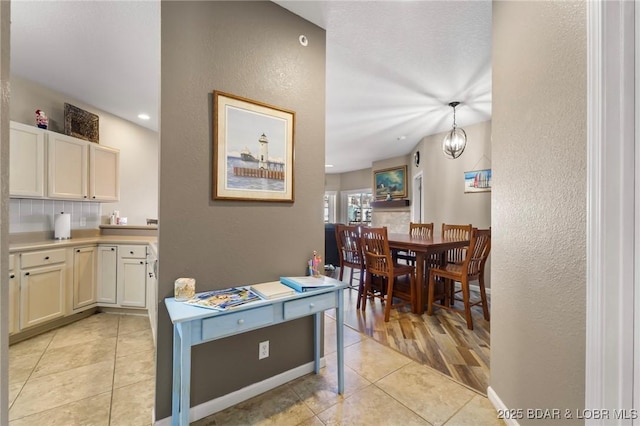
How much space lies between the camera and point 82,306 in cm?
288

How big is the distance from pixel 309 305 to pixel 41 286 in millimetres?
2803

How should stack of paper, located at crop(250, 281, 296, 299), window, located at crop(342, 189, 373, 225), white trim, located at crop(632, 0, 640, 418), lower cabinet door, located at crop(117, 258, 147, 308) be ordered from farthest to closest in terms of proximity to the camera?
1. window, located at crop(342, 189, 373, 225)
2. lower cabinet door, located at crop(117, 258, 147, 308)
3. stack of paper, located at crop(250, 281, 296, 299)
4. white trim, located at crop(632, 0, 640, 418)

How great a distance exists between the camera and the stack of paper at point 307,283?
1.59m

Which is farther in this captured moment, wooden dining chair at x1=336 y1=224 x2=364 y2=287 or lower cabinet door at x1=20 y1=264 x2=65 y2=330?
wooden dining chair at x1=336 y1=224 x2=364 y2=287

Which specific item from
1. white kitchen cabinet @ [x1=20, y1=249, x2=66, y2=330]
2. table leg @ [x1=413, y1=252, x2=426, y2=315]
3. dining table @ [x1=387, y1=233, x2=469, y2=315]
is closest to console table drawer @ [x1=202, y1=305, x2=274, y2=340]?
dining table @ [x1=387, y1=233, x2=469, y2=315]

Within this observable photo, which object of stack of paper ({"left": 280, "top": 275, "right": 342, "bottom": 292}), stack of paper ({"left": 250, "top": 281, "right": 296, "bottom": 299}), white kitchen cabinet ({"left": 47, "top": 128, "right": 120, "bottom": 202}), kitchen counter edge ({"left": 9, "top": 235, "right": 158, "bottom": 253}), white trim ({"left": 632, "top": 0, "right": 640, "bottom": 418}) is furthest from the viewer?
white kitchen cabinet ({"left": 47, "top": 128, "right": 120, "bottom": 202})

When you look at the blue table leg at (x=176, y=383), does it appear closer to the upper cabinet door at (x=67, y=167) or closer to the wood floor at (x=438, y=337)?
the wood floor at (x=438, y=337)

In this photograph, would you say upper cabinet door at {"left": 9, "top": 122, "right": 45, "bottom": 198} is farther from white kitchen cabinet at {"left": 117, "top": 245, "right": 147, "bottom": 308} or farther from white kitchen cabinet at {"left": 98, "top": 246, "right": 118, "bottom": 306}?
white kitchen cabinet at {"left": 117, "top": 245, "right": 147, "bottom": 308}

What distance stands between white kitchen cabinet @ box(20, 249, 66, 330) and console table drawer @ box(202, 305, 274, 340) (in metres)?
2.43

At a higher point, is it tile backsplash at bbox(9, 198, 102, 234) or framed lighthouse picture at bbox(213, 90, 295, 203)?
framed lighthouse picture at bbox(213, 90, 295, 203)

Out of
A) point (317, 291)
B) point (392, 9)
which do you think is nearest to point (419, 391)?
point (317, 291)

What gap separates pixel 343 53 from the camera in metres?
2.29

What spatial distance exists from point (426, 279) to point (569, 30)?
9.16ft

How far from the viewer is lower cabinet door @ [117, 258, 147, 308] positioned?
9.84 feet
